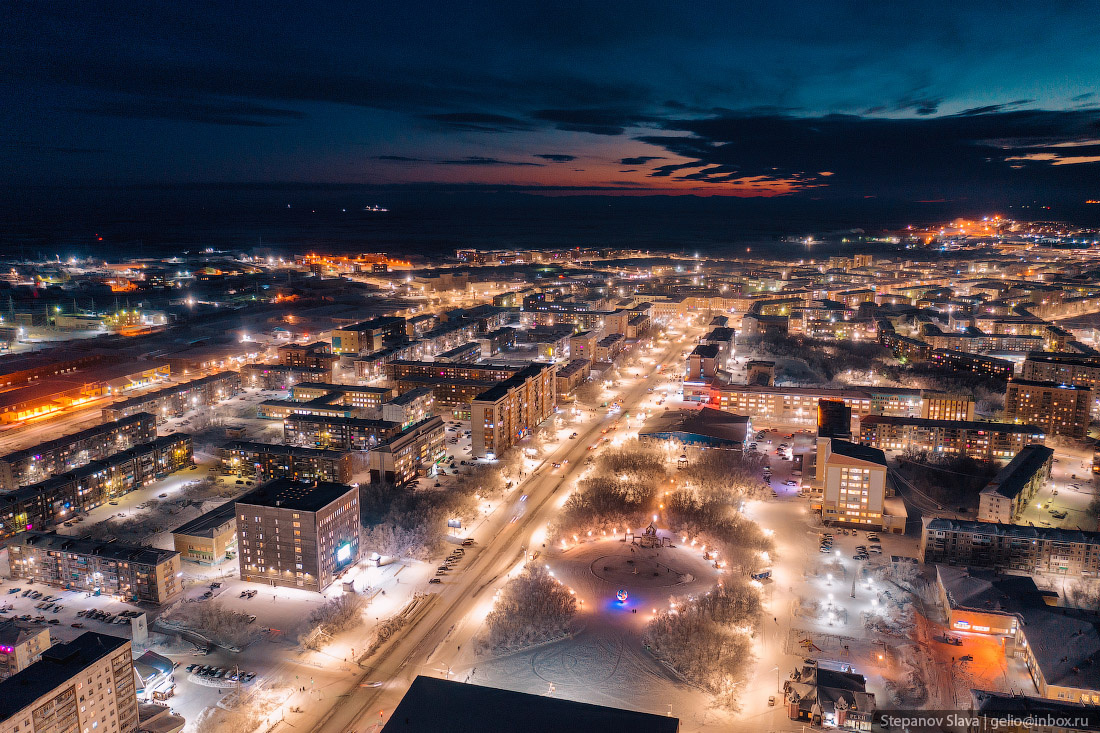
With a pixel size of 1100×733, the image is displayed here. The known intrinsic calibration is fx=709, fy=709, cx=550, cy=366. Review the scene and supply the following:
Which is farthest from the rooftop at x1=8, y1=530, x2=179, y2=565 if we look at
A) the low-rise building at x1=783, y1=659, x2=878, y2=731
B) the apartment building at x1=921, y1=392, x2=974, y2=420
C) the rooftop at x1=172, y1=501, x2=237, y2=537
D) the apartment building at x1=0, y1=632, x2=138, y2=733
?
the apartment building at x1=921, y1=392, x2=974, y2=420

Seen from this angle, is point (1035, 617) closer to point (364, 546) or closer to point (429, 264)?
point (364, 546)

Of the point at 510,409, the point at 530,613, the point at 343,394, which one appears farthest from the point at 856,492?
the point at 343,394

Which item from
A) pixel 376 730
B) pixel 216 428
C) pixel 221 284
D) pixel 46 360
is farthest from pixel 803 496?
pixel 221 284

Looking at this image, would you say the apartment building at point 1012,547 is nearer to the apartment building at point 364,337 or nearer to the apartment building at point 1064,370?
the apartment building at point 1064,370

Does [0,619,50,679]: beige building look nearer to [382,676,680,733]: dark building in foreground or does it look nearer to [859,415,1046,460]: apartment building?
[382,676,680,733]: dark building in foreground

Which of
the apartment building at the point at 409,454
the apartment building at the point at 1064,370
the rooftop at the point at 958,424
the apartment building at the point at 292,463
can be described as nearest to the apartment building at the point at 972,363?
the apartment building at the point at 1064,370

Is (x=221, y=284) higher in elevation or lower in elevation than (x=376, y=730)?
higher

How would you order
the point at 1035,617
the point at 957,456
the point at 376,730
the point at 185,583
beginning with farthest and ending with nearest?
the point at 957,456
the point at 185,583
the point at 1035,617
the point at 376,730
